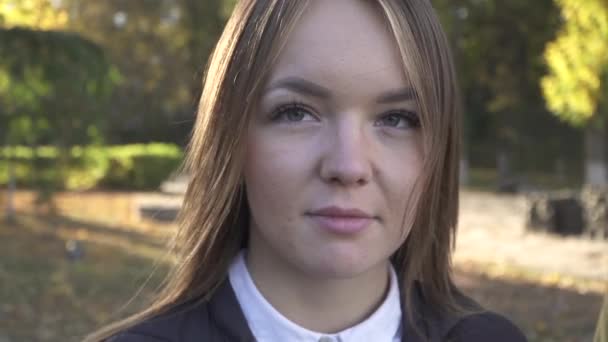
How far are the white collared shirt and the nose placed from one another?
0.95 feet

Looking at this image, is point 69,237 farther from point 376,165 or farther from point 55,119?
point 376,165

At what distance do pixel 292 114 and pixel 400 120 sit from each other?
0.64ft

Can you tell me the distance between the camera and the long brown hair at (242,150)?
4.59ft

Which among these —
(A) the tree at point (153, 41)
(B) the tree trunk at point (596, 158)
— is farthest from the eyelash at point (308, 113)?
(A) the tree at point (153, 41)

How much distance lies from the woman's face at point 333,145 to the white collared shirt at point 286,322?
0.39 feet

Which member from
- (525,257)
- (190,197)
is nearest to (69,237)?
(525,257)

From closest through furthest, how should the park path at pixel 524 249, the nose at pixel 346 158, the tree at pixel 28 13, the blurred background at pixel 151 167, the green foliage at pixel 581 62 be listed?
the nose at pixel 346 158 < the blurred background at pixel 151 167 < the tree at pixel 28 13 < the park path at pixel 524 249 < the green foliage at pixel 581 62

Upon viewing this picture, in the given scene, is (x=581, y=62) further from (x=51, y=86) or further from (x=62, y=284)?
(x=62, y=284)

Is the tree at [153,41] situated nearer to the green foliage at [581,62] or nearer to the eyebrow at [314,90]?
the green foliage at [581,62]

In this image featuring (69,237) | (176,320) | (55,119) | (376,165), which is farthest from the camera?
(69,237)

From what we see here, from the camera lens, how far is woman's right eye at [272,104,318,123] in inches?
54.2

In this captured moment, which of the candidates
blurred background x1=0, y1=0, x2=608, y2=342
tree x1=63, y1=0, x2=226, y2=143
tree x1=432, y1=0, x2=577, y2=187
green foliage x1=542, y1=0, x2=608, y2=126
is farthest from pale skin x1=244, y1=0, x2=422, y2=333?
tree x1=63, y1=0, x2=226, y2=143

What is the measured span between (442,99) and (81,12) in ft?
68.7

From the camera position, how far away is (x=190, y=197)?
63.1 inches
